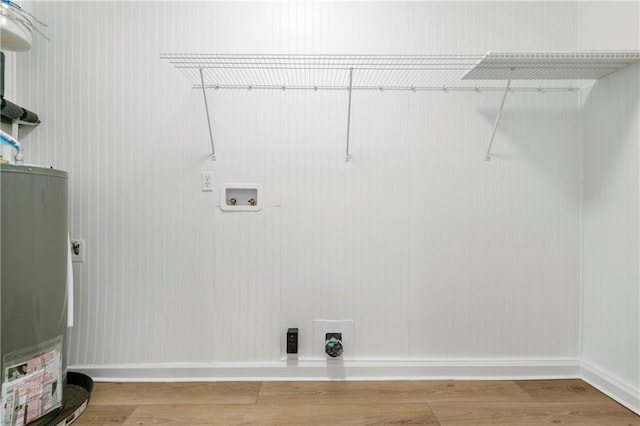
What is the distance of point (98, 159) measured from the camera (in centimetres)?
153

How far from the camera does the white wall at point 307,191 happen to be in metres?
1.52

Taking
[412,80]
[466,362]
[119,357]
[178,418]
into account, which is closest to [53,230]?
[119,357]

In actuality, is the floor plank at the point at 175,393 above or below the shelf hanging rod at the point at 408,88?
below

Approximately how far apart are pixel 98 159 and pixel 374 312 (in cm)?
161

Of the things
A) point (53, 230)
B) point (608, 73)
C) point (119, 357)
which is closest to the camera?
point (53, 230)

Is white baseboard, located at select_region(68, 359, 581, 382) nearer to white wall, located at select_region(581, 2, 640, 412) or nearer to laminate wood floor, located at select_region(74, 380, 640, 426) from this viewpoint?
laminate wood floor, located at select_region(74, 380, 640, 426)

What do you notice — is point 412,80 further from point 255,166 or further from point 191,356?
point 191,356

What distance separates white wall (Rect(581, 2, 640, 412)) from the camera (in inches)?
51.6

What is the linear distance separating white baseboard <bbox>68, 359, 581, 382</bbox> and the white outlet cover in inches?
1.5

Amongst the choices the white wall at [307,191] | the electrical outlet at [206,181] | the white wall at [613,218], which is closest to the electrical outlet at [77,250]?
the white wall at [307,191]

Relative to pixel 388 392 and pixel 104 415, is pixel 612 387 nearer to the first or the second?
pixel 388 392

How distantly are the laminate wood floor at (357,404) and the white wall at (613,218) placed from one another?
17 centimetres

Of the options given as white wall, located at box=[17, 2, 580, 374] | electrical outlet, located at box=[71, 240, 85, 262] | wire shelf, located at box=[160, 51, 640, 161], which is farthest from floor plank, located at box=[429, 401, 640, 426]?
electrical outlet, located at box=[71, 240, 85, 262]

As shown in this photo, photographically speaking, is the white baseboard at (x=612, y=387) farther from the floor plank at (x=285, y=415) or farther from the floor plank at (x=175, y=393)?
the floor plank at (x=175, y=393)
